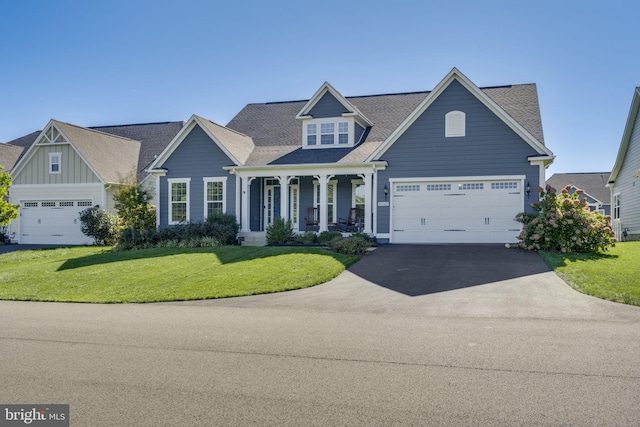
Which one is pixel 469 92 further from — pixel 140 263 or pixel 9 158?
pixel 9 158

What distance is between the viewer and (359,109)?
2647 cm

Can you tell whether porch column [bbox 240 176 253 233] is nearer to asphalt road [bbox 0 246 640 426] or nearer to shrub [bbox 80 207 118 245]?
shrub [bbox 80 207 118 245]

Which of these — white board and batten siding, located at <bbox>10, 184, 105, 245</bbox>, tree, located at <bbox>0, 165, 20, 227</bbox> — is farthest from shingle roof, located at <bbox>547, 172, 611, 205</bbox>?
tree, located at <bbox>0, 165, 20, 227</bbox>

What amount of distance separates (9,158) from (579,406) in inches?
1385

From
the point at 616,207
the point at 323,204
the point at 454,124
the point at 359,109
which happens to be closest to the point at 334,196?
the point at 323,204

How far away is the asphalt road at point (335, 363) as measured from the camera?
4930 millimetres

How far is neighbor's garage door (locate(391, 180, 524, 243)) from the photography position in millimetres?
20172

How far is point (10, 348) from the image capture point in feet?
24.5

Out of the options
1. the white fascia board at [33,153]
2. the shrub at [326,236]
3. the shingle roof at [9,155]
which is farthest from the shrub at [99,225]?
the shrub at [326,236]

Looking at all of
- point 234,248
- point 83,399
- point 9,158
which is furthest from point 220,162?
point 83,399

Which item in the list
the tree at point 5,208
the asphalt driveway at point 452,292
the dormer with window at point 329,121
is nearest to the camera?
the asphalt driveway at point 452,292

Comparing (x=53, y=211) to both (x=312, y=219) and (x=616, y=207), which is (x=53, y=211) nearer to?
(x=312, y=219)

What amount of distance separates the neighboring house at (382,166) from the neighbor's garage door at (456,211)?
0.04 m

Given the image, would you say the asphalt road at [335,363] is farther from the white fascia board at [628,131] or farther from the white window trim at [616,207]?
the white window trim at [616,207]
